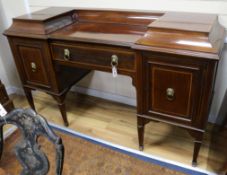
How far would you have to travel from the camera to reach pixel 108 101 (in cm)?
224

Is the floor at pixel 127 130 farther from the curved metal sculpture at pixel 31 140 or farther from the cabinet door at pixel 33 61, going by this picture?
the curved metal sculpture at pixel 31 140

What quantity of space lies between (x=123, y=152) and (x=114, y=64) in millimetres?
687

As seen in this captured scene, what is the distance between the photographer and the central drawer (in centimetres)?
133

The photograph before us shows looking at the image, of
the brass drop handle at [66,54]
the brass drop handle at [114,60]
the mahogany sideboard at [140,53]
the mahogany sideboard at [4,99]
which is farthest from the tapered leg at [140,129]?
the mahogany sideboard at [4,99]

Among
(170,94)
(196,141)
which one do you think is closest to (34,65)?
(170,94)

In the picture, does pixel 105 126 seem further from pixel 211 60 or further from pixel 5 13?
pixel 5 13

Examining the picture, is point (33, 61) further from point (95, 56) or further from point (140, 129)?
point (140, 129)

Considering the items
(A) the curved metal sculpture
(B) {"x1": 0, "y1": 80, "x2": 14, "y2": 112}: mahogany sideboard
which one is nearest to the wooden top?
(B) {"x1": 0, "y1": 80, "x2": 14, "y2": 112}: mahogany sideboard

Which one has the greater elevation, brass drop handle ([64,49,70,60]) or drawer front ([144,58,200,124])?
brass drop handle ([64,49,70,60])

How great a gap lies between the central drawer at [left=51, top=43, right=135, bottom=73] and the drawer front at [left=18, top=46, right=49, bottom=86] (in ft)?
0.44

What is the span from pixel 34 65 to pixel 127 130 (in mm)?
897

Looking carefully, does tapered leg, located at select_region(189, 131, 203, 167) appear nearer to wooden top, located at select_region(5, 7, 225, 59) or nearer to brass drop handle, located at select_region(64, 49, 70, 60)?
wooden top, located at select_region(5, 7, 225, 59)

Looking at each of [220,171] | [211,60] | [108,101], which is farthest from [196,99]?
[108,101]

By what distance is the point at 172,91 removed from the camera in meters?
1.25
